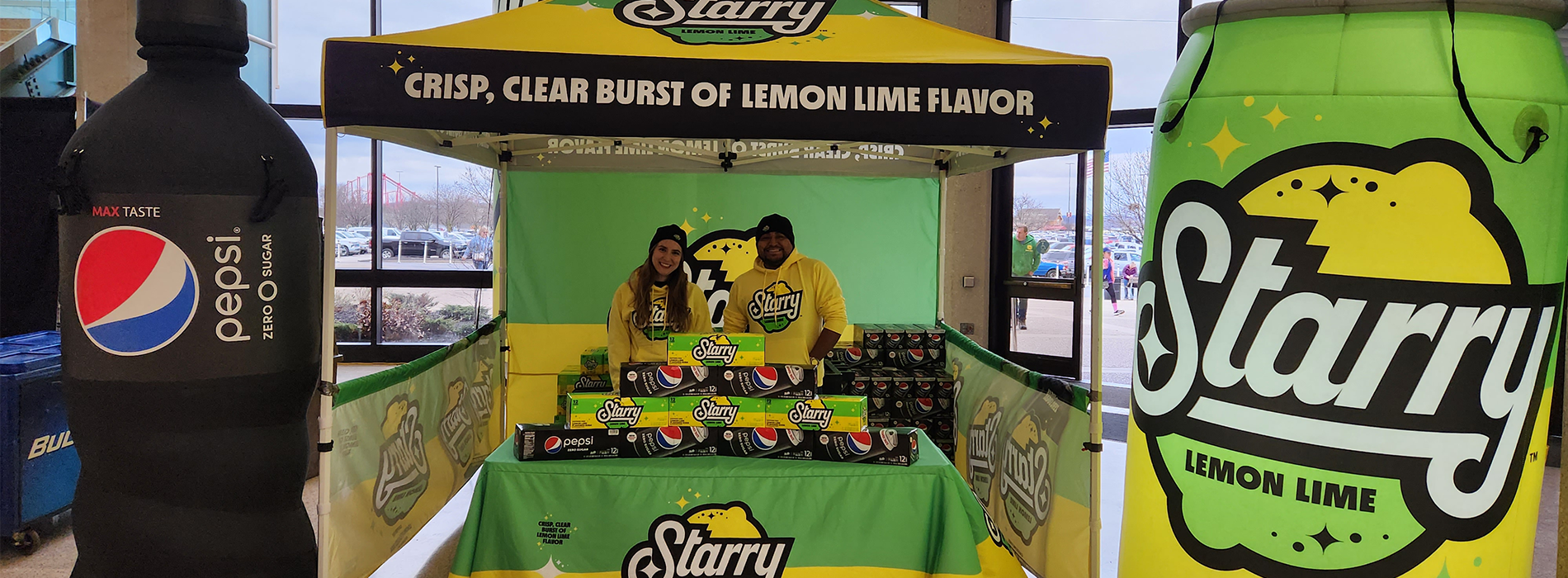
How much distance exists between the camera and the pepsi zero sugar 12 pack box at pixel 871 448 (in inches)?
100.0

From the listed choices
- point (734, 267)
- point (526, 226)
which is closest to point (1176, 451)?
point (734, 267)

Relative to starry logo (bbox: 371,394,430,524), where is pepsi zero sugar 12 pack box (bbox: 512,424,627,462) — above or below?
above

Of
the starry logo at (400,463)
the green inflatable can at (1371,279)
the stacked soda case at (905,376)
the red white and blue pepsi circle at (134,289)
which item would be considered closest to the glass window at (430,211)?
the stacked soda case at (905,376)

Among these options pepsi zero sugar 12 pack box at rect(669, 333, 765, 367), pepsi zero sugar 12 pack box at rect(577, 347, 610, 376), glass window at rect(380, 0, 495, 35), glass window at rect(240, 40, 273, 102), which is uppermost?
glass window at rect(380, 0, 495, 35)

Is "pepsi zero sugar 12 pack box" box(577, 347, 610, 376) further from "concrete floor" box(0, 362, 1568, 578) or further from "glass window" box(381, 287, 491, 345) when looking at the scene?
"glass window" box(381, 287, 491, 345)

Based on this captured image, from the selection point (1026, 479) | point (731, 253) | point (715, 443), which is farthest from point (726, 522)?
point (731, 253)

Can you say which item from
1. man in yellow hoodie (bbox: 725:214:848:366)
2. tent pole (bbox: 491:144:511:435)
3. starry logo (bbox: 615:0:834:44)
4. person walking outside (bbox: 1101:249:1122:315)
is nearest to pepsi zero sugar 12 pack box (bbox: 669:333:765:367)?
starry logo (bbox: 615:0:834:44)

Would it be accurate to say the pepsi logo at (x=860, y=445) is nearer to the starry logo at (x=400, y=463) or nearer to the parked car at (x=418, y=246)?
the starry logo at (x=400, y=463)

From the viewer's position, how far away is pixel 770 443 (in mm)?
2568

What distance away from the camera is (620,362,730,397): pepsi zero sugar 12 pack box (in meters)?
2.59

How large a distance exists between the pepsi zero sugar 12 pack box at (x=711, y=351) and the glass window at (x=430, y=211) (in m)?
5.60

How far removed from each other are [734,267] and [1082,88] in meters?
2.94

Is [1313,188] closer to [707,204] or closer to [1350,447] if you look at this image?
[1350,447]

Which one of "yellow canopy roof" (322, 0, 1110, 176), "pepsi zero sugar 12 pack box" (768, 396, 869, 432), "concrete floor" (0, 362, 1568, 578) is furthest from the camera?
"concrete floor" (0, 362, 1568, 578)
